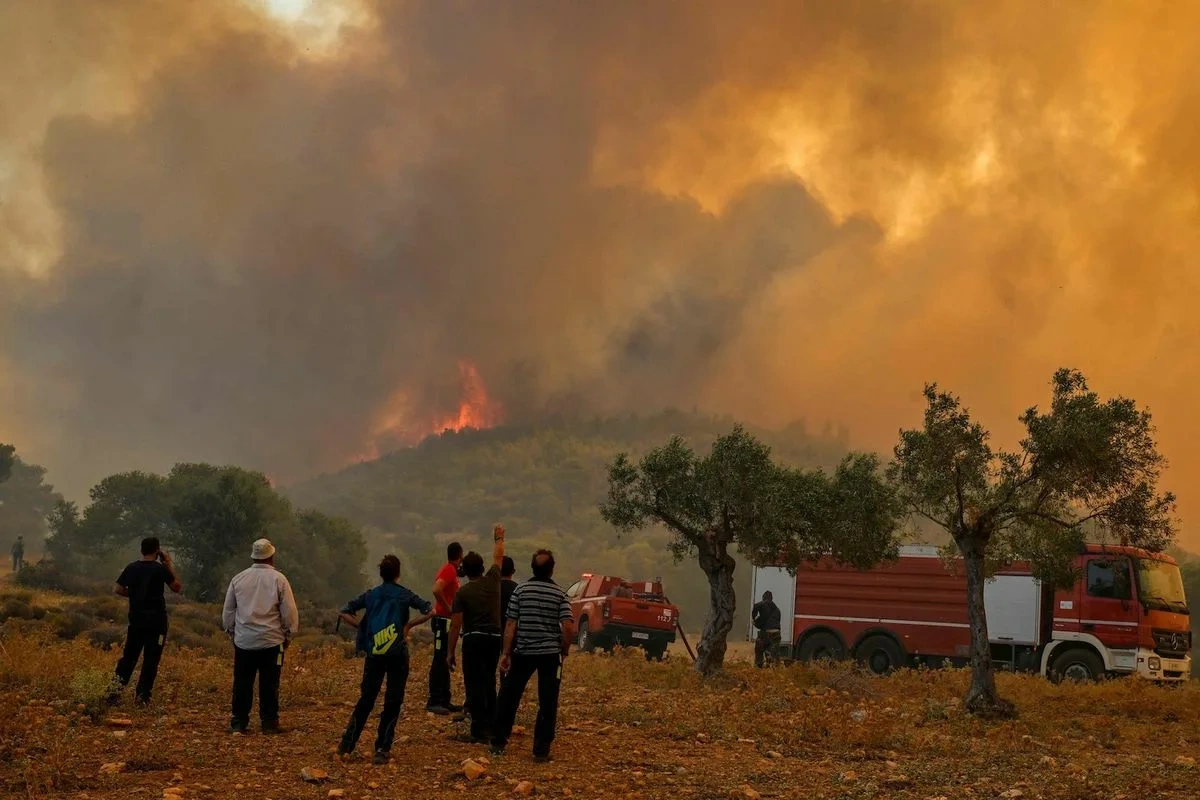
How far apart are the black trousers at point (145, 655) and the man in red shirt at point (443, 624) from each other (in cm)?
371

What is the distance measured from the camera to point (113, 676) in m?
13.6

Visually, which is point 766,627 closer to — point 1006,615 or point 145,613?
point 1006,615

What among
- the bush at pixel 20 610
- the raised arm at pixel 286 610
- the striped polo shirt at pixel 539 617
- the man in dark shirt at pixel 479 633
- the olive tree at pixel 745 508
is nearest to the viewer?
the striped polo shirt at pixel 539 617

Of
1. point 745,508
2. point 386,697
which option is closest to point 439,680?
point 386,697

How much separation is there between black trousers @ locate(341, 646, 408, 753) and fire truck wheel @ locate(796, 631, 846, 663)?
2261cm

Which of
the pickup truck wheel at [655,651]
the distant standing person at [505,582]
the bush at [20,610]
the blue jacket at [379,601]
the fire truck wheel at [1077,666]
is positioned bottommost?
the pickup truck wheel at [655,651]

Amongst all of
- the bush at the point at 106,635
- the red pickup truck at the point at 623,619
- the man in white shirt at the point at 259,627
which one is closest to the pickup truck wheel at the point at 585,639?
the red pickup truck at the point at 623,619

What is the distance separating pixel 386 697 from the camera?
1103cm

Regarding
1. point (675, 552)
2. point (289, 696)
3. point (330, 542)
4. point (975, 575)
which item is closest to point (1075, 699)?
point (975, 575)

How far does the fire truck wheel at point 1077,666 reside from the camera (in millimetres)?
25469

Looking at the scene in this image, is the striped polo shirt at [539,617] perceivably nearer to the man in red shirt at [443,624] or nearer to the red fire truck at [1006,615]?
the man in red shirt at [443,624]

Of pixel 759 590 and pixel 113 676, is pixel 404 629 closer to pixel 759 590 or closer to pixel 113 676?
pixel 113 676

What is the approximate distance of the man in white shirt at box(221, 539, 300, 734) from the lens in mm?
12398

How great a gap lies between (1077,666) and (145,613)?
22082 mm
